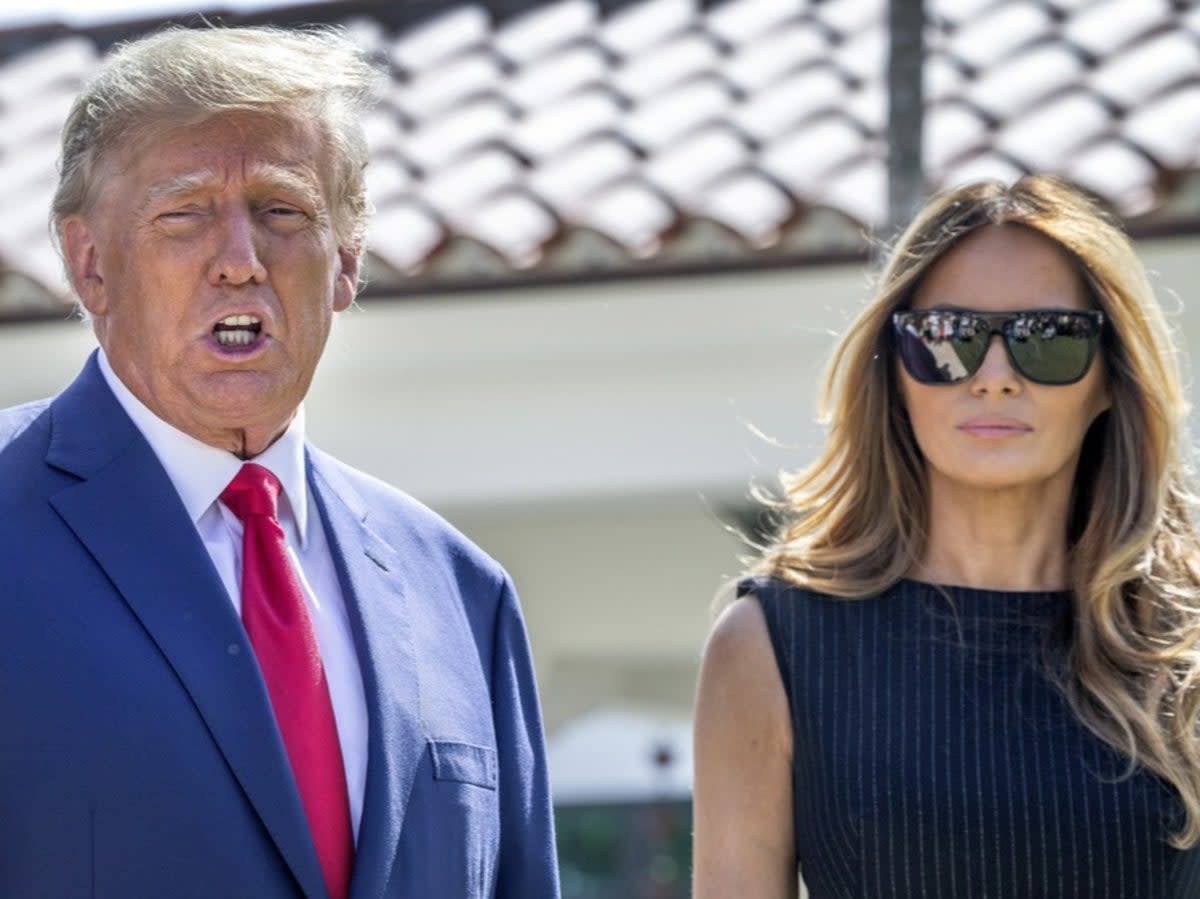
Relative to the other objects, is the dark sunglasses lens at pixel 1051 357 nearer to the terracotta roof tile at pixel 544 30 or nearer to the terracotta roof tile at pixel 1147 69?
the terracotta roof tile at pixel 1147 69

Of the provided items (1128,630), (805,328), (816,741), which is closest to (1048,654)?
(1128,630)

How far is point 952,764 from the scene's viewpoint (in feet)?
10.4

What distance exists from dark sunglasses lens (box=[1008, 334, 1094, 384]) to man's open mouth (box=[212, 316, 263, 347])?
1123 mm

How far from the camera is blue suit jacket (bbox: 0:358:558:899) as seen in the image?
257 cm

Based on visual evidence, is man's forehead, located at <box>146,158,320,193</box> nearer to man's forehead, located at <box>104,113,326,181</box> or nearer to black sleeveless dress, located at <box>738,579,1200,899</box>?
man's forehead, located at <box>104,113,326,181</box>

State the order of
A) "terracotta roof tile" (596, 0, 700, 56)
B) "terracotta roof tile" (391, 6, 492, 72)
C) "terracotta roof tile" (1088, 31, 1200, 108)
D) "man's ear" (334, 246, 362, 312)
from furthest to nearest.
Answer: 1. "terracotta roof tile" (391, 6, 492, 72)
2. "terracotta roof tile" (596, 0, 700, 56)
3. "terracotta roof tile" (1088, 31, 1200, 108)
4. "man's ear" (334, 246, 362, 312)

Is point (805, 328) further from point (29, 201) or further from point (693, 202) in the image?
point (29, 201)

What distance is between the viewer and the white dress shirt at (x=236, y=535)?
9.29 ft

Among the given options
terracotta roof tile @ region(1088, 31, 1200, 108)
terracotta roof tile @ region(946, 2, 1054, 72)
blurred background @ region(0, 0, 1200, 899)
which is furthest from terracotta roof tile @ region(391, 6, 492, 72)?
terracotta roof tile @ region(1088, 31, 1200, 108)

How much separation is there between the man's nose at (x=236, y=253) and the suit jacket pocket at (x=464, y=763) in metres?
0.63

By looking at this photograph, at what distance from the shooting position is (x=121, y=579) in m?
2.71

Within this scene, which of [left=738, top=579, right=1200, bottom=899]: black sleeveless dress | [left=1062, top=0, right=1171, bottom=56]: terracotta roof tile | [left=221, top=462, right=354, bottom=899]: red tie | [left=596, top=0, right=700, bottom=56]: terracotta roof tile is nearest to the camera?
[left=221, top=462, right=354, bottom=899]: red tie

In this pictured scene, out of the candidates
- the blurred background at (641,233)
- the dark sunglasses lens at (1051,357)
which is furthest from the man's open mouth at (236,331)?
the blurred background at (641,233)

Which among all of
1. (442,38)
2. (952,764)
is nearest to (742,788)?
(952,764)
